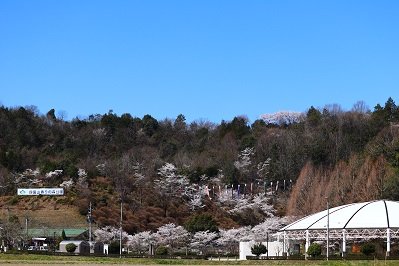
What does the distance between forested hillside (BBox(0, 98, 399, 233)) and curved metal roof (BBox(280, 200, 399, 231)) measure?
1365cm

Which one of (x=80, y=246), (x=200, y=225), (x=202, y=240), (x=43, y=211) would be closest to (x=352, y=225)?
(x=202, y=240)

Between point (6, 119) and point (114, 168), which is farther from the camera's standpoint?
point (6, 119)

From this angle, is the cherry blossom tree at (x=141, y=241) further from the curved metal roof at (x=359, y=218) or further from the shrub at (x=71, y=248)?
the curved metal roof at (x=359, y=218)

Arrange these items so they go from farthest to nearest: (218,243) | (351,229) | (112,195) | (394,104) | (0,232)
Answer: (394,104), (112,195), (218,243), (0,232), (351,229)

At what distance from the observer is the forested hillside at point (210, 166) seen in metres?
103

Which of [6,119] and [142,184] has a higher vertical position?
[6,119]

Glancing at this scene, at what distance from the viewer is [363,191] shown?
320 feet

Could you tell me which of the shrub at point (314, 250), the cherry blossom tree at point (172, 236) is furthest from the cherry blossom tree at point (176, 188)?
the shrub at point (314, 250)

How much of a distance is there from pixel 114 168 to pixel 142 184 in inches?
213

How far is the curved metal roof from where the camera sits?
2906 inches

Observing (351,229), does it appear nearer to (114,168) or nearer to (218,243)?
(218,243)

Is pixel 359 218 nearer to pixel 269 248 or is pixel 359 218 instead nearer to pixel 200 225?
pixel 269 248

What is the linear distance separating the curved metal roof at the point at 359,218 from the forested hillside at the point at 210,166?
1365 centimetres

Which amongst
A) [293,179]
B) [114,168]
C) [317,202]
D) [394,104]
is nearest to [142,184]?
[114,168]
